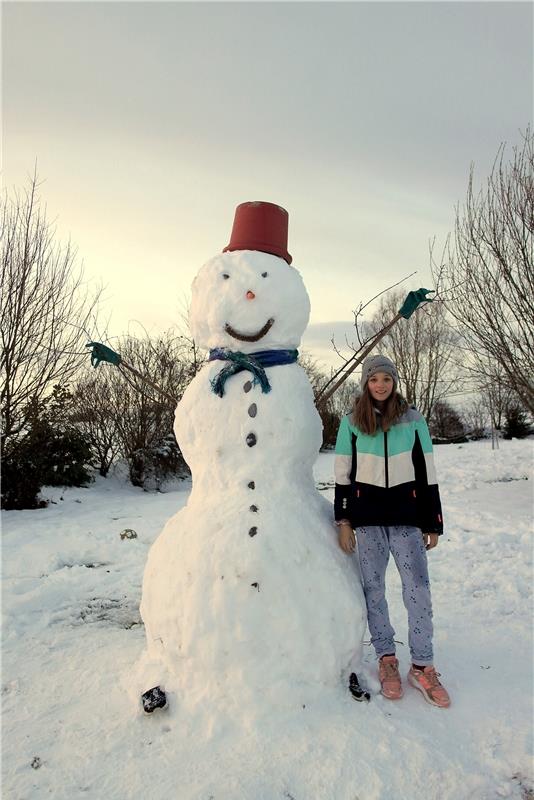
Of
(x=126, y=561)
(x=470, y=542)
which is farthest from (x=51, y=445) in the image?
(x=470, y=542)

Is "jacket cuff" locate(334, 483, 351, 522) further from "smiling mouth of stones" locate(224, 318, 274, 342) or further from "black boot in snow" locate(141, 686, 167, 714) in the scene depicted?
"black boot in snow" locate(141, 686, 167, 714)

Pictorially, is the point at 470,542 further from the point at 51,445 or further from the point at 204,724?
the point at 51,445

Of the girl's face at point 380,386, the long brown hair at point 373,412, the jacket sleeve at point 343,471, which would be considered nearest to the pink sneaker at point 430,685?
the jacket sleeve at point 343,471

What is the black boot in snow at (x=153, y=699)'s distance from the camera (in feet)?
7.30

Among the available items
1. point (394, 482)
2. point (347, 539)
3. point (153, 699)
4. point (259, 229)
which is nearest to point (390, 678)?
point (347, 539)

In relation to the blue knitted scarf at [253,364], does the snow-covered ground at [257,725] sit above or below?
below

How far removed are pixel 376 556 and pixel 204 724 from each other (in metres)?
1.06

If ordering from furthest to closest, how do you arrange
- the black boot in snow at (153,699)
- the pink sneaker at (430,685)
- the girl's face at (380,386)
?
the girl's face at (380,386) < the pink sneaker at (430,685) < the black boot in snow at (153,699)

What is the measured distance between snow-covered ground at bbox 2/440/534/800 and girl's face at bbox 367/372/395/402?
1344 mm

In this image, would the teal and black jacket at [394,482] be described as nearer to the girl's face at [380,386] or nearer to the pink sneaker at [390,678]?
the girl's face at [380,386]

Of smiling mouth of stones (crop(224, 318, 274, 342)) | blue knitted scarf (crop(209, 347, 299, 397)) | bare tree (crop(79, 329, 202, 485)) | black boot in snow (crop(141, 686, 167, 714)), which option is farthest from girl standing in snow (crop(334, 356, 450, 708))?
bare tree (crop(79, 329, 202, 485))

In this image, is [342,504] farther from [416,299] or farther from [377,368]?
[416,299]

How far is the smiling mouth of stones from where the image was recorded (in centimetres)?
263

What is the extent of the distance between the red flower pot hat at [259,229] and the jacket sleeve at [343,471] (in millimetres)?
1022
